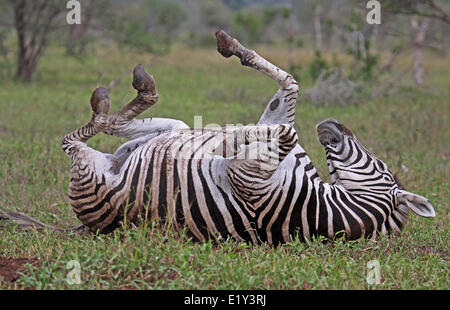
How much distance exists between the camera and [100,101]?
166 inches

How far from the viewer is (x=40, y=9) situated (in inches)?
514

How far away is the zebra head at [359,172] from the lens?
3.90 meters

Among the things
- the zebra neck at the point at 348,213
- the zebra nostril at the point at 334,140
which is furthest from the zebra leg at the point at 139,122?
the zebra neck at the point at 348,213

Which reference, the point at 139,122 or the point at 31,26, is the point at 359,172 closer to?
the point at 139,122

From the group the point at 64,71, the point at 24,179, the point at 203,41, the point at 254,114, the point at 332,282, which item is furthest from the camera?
the point at 203,41

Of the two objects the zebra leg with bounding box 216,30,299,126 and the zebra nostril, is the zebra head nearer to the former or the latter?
the zebra nostril

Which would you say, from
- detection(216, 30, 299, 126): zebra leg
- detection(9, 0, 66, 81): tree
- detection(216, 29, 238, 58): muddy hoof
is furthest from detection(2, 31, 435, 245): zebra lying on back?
detection(9, 0, 66, 81): tree

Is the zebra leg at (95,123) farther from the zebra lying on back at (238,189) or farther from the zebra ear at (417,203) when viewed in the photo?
the zebra ear at (417,203)

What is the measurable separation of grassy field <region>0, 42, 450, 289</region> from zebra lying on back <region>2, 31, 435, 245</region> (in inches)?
5.3

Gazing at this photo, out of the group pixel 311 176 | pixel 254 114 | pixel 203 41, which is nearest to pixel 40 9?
pixel 254 114

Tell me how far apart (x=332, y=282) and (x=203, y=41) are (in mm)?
24424

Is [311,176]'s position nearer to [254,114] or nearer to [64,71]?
[254,114]

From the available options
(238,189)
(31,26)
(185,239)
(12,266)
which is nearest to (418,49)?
(31,26)

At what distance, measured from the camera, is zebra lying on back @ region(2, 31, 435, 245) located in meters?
3.72
